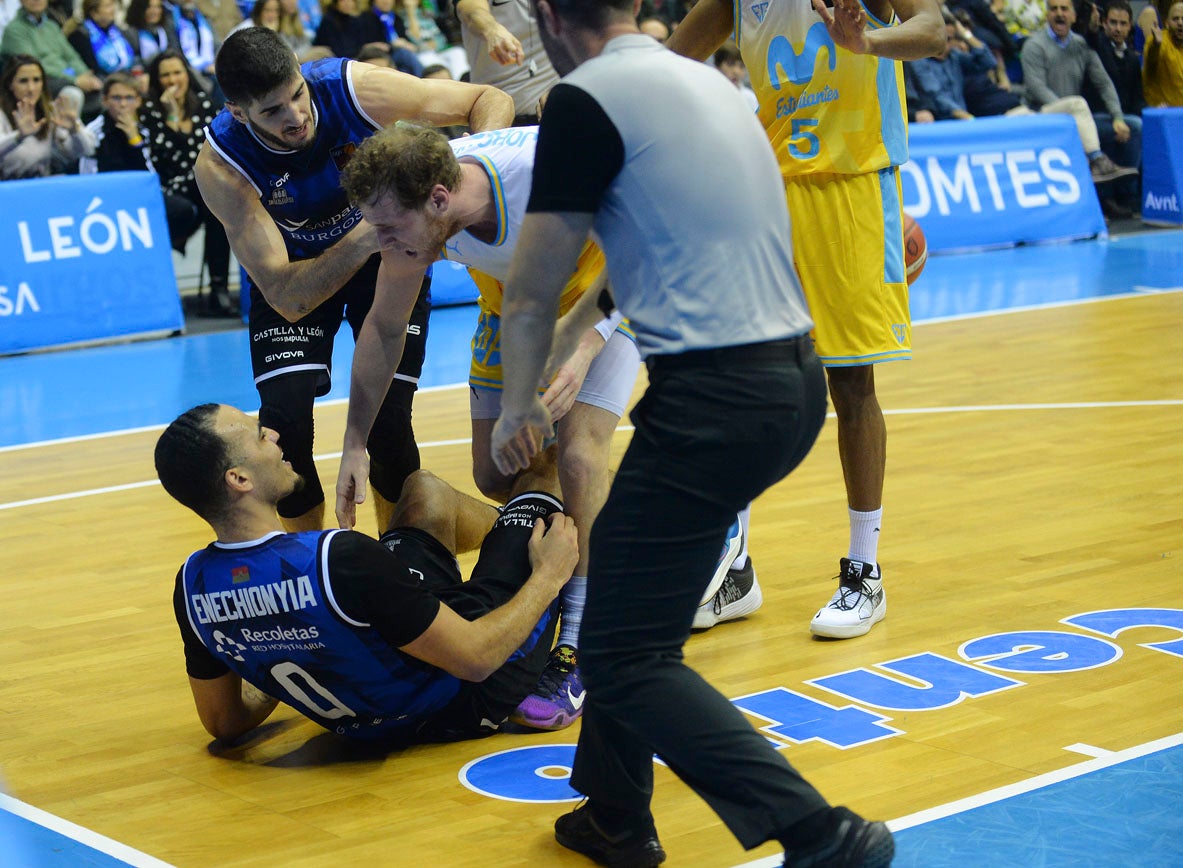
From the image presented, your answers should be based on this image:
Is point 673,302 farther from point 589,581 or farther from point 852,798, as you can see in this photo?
point 852,798

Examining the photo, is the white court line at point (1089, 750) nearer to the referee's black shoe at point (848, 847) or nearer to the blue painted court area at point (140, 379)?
the referee's black shoe at point (848, 847)

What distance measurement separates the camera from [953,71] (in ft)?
48.2

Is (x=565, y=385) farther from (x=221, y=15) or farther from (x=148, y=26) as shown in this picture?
(x=221, y=15)

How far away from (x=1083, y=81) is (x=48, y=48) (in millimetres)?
9633

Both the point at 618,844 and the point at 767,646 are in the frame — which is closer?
the point at 618,844

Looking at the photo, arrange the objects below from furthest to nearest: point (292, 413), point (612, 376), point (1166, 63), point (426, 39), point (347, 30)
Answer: point (1166, 63)
point (426, 39)
point (347, 30)
point (292, 413)
point (612, 376)

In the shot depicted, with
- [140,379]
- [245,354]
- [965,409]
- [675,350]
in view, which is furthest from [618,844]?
[245,354]

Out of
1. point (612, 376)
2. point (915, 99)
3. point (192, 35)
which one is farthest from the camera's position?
point (915, 99)

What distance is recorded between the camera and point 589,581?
2.87m

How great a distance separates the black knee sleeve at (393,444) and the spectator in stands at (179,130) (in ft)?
21.0

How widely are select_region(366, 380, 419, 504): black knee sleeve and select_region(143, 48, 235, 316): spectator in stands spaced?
6405 mm

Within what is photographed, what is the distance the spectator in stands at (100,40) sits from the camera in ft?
40.3

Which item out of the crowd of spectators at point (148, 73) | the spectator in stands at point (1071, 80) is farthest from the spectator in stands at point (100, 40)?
the spectator in stands at point (1071, 80)

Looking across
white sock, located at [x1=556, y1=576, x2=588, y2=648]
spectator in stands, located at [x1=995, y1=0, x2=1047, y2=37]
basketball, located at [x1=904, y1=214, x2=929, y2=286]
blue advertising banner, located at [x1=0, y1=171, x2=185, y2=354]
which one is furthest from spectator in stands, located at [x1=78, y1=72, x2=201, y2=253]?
spectator in stands, located at [x1=995, y1=0, x2=1047, y2=37]
